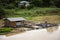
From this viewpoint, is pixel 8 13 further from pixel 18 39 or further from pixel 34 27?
pixel 18 39

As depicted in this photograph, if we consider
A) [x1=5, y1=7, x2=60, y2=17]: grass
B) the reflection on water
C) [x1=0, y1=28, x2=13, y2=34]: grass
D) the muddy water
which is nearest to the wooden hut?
[x1=0, y1=28, x2=13, y2=34]: grass

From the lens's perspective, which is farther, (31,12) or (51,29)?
(31,12)

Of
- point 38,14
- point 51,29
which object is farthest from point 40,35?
point 38,14

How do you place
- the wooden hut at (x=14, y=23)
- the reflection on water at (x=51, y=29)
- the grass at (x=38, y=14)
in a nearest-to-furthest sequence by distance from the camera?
the reflection on water at (x=51, y=29) < the wooden hut at (x=14, y=23) < the grass at (x=38, y=14)

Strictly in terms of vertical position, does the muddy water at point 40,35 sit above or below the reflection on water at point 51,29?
above

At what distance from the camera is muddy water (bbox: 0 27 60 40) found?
5.53m

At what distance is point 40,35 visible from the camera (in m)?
5.81

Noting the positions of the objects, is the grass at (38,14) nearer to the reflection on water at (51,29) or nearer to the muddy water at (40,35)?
the reflection on water at (51,29)

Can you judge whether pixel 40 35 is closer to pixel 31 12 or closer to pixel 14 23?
pixel 14 23

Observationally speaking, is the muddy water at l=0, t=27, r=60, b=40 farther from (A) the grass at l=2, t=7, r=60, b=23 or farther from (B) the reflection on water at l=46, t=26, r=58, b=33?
(A) the grass at l=2, t=7, r=60, b=23

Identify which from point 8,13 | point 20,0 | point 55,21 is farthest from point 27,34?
point 20,0

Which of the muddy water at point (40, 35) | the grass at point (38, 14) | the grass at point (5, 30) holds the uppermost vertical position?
the grass at point (5, 30)

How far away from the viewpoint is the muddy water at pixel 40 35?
5.53 metres

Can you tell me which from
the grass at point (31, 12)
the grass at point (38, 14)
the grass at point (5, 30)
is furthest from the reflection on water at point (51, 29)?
the grass at point (31, 12)
